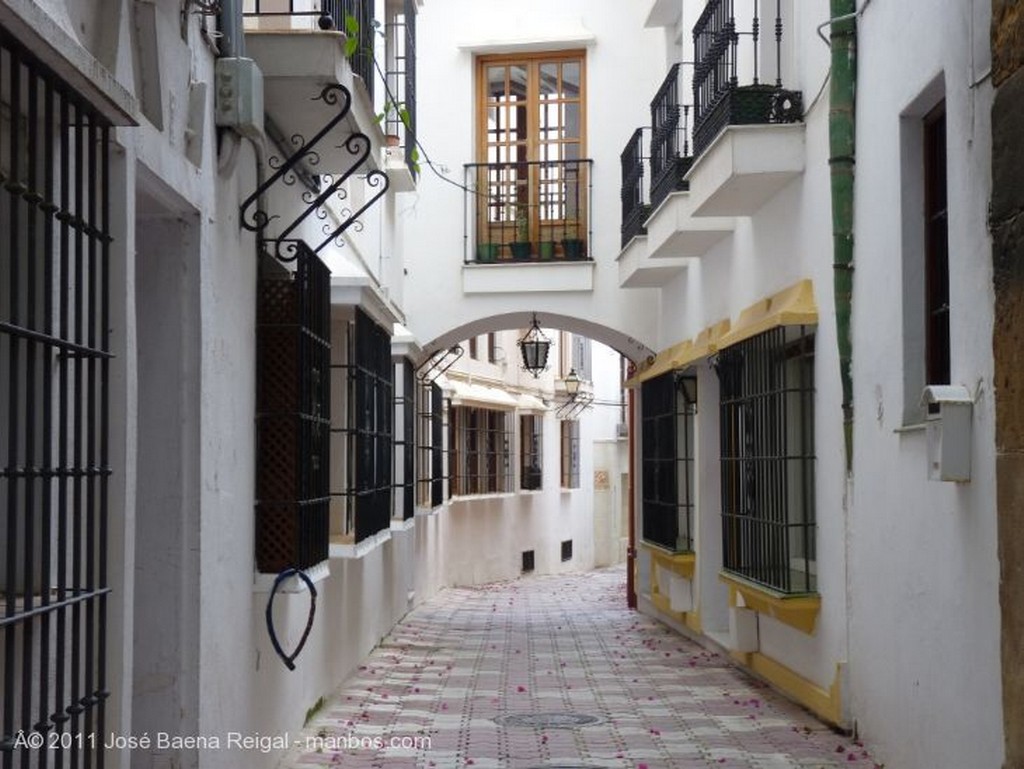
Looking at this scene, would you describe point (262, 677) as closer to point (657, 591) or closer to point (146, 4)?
point (146, 4)

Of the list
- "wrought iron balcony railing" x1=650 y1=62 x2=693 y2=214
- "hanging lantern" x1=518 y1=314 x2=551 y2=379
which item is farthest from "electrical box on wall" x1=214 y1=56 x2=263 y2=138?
"hanging lantern" x1=518 y1=314 x2=551 y2=379

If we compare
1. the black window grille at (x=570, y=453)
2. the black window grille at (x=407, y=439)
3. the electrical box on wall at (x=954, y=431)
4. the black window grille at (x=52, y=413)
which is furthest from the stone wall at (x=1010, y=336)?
the black window grille at (x=570, y=453)

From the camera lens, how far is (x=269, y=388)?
7395 millimetres

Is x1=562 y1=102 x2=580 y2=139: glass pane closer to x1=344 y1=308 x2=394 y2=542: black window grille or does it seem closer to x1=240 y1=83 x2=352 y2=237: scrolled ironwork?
x1=344 y1=308 x2=394 y2=542: black window grille

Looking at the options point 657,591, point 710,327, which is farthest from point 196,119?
point 657,591

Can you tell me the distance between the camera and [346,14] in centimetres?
841

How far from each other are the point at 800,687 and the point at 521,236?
8421mm

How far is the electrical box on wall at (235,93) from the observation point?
21.0 ft

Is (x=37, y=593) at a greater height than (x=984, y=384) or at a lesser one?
lesser

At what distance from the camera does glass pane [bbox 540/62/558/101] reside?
1756 cm

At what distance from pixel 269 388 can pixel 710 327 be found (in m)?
6.41

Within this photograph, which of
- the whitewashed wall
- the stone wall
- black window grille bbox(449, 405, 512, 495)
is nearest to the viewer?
the stone wall

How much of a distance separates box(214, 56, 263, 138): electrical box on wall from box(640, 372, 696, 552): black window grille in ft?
26.9

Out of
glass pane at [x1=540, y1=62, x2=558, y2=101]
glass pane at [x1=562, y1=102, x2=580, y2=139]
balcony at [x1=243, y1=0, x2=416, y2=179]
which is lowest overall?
balcony at [x1=243, y1=0, x2=416, y2=179]
